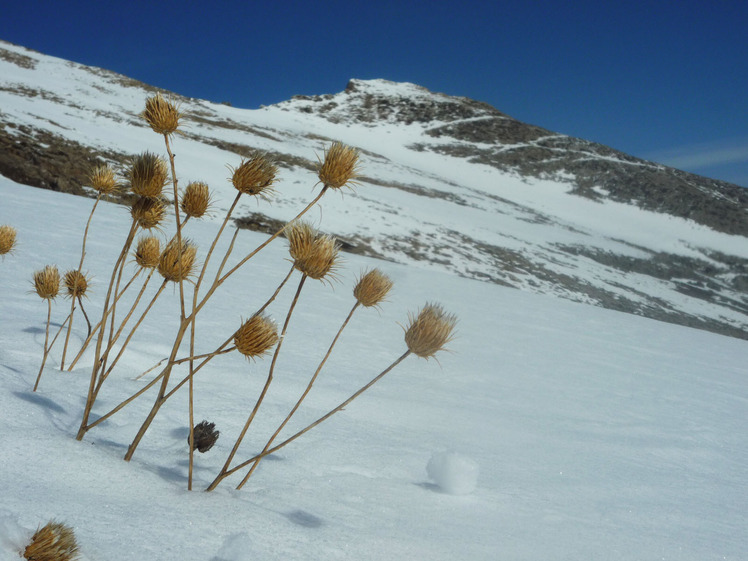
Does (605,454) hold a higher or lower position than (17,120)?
lower

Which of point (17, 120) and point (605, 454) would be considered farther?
point (17, 120)

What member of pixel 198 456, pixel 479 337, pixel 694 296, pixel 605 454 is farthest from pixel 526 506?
pixel 694 296

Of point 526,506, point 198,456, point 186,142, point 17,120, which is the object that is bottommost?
point 198,456

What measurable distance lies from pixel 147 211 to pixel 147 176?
122 millimetres

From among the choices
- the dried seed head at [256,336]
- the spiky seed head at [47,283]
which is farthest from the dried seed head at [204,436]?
the spiky seed head at [47,283]

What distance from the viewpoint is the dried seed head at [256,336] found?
44.3 inches

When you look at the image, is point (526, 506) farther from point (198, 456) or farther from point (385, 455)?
point (198, 456)

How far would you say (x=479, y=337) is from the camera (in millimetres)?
4395

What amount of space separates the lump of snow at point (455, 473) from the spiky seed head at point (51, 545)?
99cm

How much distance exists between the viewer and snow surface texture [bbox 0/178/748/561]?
1.00 meters

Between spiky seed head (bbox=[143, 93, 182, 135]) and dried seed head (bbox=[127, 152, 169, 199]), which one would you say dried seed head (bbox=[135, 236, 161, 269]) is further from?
spiky seed head (bbox=[143, 93, 182, 135])

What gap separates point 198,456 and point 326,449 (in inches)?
15.6

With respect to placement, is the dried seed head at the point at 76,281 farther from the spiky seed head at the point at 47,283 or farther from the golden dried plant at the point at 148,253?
the golden dried plant at the point at 148,253

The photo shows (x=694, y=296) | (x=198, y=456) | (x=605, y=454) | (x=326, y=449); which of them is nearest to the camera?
(x=198, y=456)
